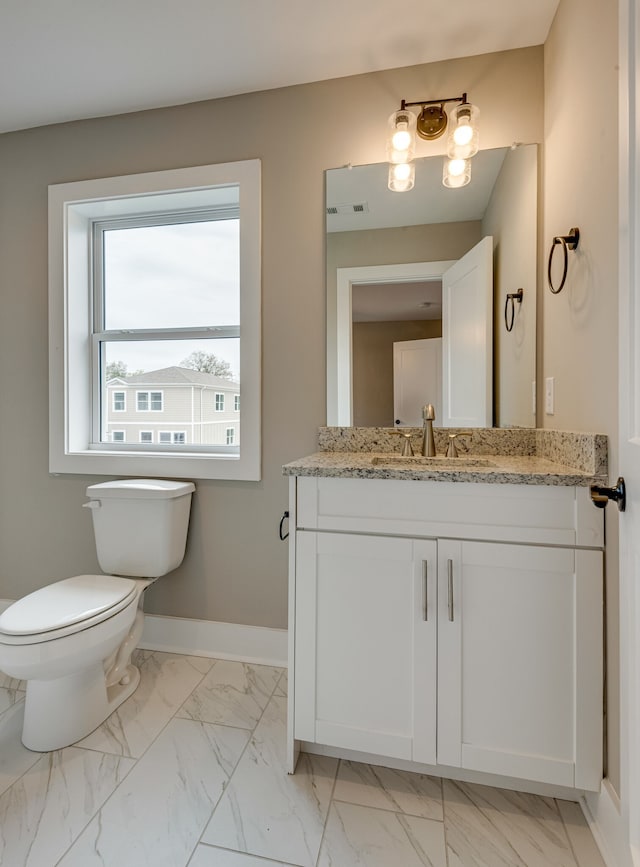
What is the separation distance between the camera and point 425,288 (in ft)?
5.78

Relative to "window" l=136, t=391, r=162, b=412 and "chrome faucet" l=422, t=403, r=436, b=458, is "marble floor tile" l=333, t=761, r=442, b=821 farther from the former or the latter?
"window" l=136, t=391, r=162, b=412

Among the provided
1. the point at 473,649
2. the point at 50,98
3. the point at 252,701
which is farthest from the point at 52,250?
the point at 473,649

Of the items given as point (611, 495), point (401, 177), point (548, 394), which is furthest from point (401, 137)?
point (611, 495)

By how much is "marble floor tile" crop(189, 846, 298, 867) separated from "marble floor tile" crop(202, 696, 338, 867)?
0.04 feet

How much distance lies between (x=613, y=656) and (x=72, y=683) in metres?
1.60

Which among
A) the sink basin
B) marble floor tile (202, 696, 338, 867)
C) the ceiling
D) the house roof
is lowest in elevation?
marble floor tile (202, 696, 338, 867)

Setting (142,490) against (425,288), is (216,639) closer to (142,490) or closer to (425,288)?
(142,490)

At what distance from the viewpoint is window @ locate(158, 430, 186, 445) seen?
7.07 ft

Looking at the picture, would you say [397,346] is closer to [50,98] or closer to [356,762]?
[356,762]

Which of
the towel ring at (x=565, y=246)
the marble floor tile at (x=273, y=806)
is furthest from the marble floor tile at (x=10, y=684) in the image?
the towel ring at (x=565, y=246)

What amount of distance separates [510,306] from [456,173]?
1.75 feet

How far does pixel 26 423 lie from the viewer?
2.18 m

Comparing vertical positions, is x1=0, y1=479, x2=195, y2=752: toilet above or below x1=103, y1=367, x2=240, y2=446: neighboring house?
below

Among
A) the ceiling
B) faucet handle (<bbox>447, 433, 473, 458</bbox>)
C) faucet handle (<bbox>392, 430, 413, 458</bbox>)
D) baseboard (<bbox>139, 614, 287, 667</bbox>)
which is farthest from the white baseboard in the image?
the ceiling
